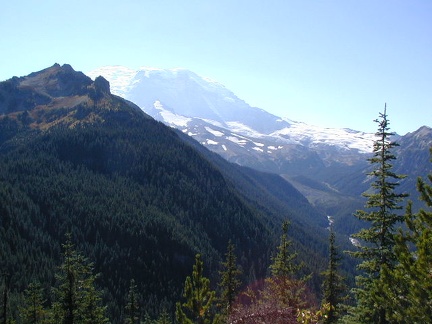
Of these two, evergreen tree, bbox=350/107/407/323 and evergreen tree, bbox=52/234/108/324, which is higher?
evergreen tree, bbox=350/107/407/323

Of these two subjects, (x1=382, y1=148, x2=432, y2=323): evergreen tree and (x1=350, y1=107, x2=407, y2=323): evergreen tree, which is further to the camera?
(x1=350, y1=107, x2=407, y2=323): evergreen tree

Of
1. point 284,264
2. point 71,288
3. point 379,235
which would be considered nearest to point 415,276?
point 379,235

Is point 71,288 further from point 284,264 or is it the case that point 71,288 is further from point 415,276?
point 415,276

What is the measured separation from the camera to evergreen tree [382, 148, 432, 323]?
1595 cm

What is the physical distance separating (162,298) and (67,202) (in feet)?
219

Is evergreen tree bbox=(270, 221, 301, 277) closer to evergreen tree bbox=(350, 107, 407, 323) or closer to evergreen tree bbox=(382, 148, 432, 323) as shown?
evergreen tree bbox=(350, 107, 407, 323)

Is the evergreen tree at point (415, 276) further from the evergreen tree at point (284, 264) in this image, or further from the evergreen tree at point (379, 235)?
the evergreen tree at point (284, 264)

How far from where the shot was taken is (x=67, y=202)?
184250mm

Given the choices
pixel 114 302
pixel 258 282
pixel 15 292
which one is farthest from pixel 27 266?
pixel 258 282

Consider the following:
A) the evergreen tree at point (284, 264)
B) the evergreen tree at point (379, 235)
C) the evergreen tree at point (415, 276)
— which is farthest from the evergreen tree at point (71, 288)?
the evergreen tree at point (415, 276)

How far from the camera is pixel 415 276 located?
17.0 meters

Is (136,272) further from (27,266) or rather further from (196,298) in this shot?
(196,298)

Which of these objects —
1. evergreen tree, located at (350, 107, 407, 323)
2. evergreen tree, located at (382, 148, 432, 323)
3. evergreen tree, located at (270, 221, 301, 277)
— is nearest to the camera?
evergreen tree, located at (382, 148, 432, 323)

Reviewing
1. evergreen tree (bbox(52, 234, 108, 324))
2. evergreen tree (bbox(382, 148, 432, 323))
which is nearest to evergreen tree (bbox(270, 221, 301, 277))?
evergreen tree (bbox(52, 234, 108, 324))
